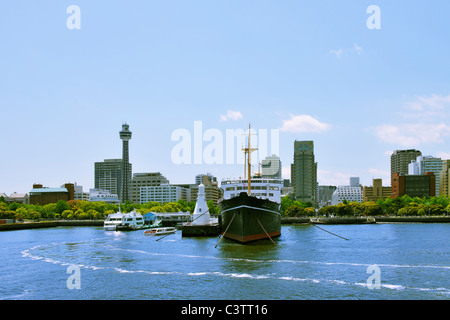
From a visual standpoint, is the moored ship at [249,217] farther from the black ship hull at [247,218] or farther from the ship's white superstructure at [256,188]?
the ship's white superstructure at [256,188]

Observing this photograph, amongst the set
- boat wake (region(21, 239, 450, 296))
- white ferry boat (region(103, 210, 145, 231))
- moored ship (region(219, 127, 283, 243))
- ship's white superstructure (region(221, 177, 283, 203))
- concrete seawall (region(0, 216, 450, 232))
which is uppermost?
ship's white superstructure (region(221, 177, 283, 203))

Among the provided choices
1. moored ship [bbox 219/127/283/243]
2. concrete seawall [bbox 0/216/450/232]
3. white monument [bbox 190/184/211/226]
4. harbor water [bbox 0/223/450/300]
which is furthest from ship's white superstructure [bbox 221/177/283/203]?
concrete seawall [bbox 0/216/450/232]

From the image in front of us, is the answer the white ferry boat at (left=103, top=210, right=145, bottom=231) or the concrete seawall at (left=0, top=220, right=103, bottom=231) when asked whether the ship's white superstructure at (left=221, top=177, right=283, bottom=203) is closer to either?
the white ferry boat at (left=103, top=210, right=145, bottom=231)

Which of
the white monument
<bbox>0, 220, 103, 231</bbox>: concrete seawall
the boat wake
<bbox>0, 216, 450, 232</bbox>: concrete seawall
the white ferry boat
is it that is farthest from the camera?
<bbox>0, 216, 450, 232</bbox>: concrete seawall

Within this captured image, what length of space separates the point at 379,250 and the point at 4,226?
12279 centimetres

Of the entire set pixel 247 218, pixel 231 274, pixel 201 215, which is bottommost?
pixel 231 274

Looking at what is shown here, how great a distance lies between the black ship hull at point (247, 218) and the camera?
64.9m

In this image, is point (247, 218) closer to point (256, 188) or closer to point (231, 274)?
point (231, 274)

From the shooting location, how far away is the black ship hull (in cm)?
6494

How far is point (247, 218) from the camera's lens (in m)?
65.4

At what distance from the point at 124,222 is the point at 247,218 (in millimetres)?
76453

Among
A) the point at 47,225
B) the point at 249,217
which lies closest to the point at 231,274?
the point at 249,217

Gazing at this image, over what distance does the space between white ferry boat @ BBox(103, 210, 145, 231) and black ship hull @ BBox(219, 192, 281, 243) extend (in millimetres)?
60535

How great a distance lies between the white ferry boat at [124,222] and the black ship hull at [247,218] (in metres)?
60.5
